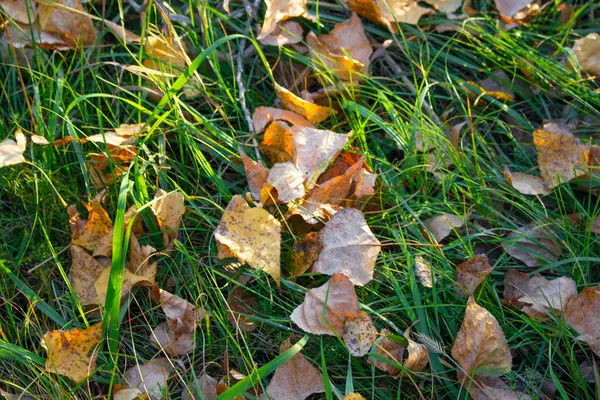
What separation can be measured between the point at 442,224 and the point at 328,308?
45 centimetres

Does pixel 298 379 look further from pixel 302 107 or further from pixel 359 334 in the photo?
pixel 302 107

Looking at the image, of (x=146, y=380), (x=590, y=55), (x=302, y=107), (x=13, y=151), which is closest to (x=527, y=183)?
(x=590, y=55)

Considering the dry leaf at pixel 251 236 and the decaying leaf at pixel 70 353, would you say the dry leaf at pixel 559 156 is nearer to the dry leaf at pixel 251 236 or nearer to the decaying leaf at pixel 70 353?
the dry leaf at pixel 251 236

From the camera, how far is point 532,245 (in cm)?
183

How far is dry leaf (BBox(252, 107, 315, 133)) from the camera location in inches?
77.8

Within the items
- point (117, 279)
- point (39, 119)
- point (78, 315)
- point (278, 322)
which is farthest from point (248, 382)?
point (39, 119)

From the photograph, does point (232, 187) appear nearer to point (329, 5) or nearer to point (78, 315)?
point (78, 315)

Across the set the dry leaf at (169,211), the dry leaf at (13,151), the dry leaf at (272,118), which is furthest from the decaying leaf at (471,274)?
the dry leaf at (13,151)

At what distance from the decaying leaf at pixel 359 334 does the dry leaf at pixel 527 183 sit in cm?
66

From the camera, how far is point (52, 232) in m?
1.84

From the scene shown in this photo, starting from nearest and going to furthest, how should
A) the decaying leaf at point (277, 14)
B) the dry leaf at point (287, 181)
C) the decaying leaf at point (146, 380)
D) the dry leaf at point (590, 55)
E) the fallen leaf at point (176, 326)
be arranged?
the decaying leaf at point (146, 380) < the fallen leaf at point (176, 326) < the dry leaf at point (287, 181) < the decaying leaf at point (277, 14) < the dry leaf at point (590, 55)

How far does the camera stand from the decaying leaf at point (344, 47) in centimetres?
212

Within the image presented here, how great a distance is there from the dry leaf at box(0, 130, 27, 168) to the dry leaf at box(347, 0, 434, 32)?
117cm

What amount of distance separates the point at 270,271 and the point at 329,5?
3.48ft
